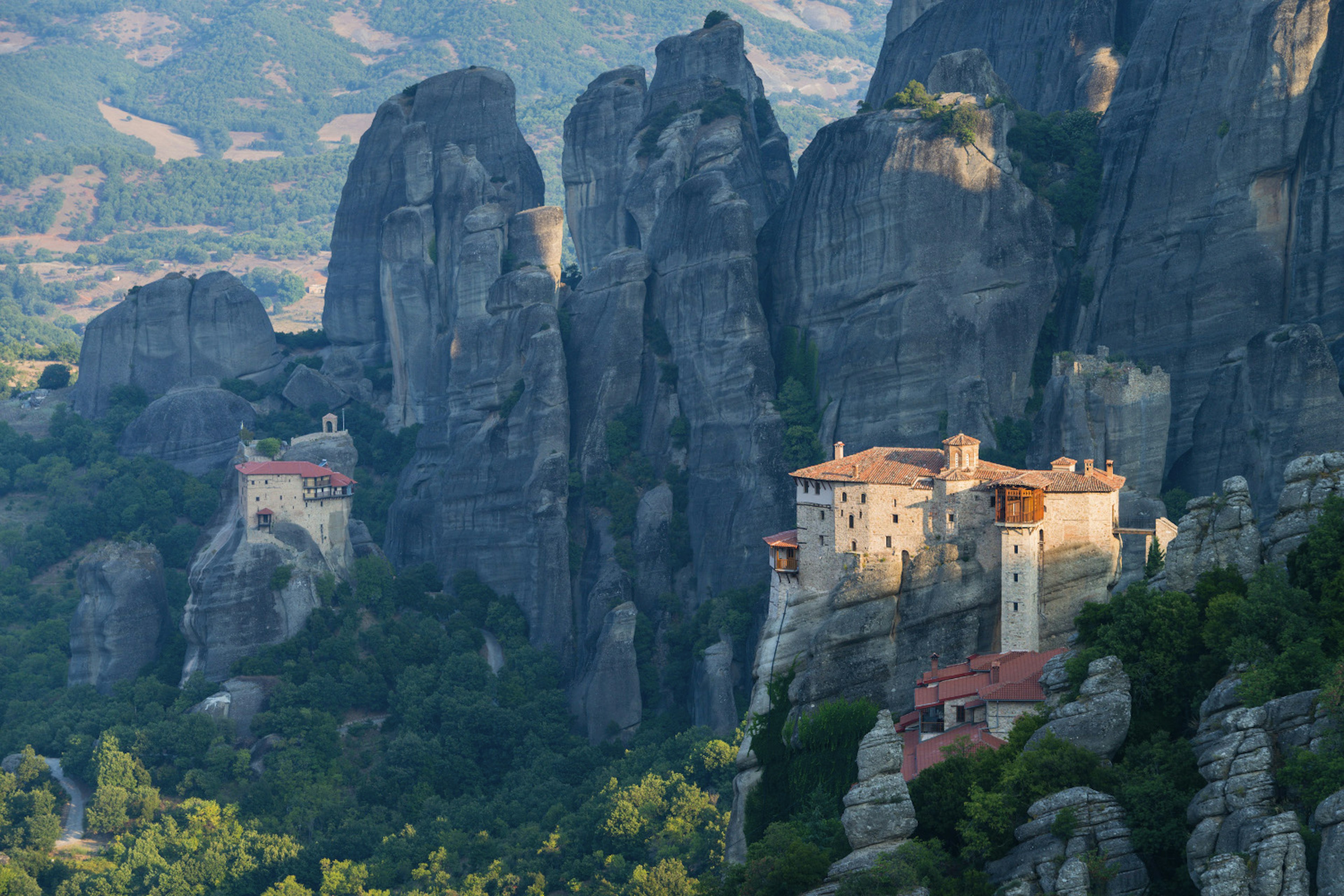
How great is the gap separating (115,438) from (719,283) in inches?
1692

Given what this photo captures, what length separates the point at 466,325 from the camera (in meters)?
110

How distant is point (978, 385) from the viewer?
286 ft

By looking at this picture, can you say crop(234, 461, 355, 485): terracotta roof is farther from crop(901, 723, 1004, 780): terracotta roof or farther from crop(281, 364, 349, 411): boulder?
crop(901, 723, 1004, 780): terracotta roof

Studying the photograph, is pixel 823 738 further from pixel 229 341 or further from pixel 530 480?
pixel 229 341

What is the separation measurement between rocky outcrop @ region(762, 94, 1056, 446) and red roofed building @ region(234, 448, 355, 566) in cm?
2526

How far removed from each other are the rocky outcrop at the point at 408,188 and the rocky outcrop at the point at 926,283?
94.3 feet

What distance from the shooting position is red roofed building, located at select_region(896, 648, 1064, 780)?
58.1 metres

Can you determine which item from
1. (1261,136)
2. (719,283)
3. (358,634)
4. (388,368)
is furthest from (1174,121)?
(388,368)

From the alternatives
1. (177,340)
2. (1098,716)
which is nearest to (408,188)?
(177,340)

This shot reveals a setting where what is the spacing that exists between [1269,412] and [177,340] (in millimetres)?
70494

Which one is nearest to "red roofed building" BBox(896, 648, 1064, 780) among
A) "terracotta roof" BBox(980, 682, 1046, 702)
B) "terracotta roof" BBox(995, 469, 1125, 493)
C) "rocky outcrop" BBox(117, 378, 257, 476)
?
"terracotta roof" BBox(980, 682, 1046, 702)

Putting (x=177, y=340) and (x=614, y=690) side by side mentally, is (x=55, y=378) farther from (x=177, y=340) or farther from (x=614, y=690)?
(x=614, y=690)

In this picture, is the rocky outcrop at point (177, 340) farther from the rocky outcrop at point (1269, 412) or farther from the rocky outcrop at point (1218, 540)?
the rocky outcrop at point (1218, 540)

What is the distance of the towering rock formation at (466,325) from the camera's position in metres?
102
